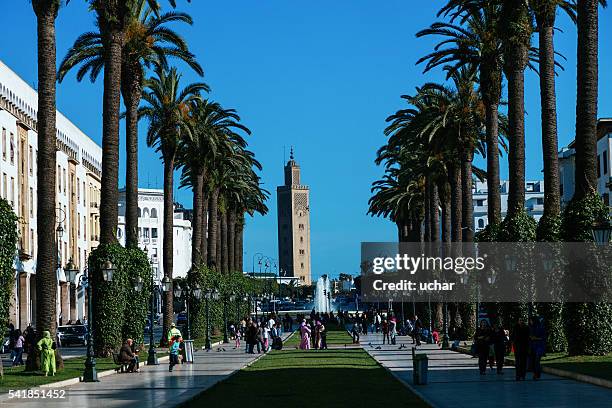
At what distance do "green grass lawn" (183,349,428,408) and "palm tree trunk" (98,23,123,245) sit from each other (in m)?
8.42

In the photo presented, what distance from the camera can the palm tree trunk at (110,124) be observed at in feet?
154

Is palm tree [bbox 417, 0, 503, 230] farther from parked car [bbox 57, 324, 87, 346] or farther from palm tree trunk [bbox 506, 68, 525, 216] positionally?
parked car [bbox 57, 324, 87, 346]

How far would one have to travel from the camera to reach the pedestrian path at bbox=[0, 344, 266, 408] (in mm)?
26594

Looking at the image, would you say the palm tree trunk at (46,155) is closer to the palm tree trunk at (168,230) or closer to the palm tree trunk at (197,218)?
the palm tree trunk at (168,230)

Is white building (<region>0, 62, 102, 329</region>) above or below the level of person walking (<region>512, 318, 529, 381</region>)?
above

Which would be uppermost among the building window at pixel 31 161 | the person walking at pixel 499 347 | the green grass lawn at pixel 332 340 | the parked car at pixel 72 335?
the building window at pixel 31 161

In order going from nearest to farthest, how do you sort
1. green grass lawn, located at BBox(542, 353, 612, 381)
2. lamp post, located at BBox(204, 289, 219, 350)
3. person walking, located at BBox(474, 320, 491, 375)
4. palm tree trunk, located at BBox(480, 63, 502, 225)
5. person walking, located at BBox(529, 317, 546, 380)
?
green grass lawn, located at BBox(542, 353, 612, 381), person walking, located at BBox(529, 317, 546, 380), person walking, located at BBox(474, 320, 491, 375), palm tree trunk, located at BBox(480, 63, 502, 225), lamp post, located at BBox(204, 289, 219, 350)

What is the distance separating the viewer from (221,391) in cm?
3053

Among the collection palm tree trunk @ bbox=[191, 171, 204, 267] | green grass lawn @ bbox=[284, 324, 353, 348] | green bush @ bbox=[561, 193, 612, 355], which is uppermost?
palm tree trunk @ bbox=[191, 171, 204, 267]

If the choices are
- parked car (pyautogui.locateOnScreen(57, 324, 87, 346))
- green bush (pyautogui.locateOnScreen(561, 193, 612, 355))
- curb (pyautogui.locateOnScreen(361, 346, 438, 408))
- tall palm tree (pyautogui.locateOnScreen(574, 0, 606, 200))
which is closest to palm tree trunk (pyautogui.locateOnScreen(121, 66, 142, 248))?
curb (pyautogui.locateOnScreen(361, 346, 438, 408))

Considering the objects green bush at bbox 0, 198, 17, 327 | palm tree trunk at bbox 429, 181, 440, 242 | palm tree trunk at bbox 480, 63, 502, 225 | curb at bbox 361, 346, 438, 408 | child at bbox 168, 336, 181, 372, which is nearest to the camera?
curb at bbox 361, 346, 438, 408

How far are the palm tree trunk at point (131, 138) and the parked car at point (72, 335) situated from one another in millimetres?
24039

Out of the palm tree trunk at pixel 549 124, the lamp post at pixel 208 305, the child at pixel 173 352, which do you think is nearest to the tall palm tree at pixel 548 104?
the palm tree trunk at pixel 549 124

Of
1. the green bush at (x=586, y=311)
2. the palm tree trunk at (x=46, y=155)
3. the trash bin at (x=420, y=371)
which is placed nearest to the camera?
the trash bin at (x=420, y=371)
